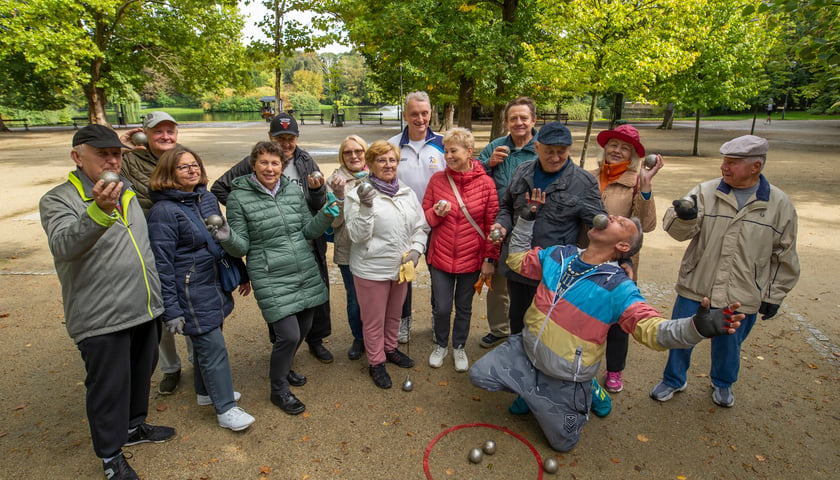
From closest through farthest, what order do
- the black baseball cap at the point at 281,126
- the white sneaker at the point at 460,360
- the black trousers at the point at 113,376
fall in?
the black trousers at the point at 113,376 → the black baseball cap at the point at 281,126 → the white sneaker at the point at 460,360

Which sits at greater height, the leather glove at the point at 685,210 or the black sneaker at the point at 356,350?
the leather glove at the point at 685,210

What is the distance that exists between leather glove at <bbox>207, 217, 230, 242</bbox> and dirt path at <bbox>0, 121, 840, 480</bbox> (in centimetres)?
155

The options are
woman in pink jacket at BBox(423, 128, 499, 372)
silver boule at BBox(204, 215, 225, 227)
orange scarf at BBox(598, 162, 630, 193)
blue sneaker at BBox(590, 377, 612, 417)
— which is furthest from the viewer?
woman in pink jacket at BBox(423, 128, 499, 372)

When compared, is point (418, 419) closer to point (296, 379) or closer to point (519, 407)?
point (519, 407)

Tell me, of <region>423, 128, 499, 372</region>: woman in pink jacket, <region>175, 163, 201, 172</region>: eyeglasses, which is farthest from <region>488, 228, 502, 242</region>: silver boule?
<region>175, 163, 201, 172</region>: eyeglasses

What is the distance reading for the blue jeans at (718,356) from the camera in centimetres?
387

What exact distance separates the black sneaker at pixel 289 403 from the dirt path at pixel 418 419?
57mm

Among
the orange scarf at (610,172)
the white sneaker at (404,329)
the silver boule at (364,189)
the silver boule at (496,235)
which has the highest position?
the orange scarf at (610,172)

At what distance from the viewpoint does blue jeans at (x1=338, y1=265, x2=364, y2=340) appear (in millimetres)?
4648

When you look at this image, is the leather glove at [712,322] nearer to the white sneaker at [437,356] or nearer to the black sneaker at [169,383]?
the white sneaker at [437,356]

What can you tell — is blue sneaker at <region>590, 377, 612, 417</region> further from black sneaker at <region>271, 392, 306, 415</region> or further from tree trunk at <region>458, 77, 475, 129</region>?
tree trunk at <region>458, 77, 475, 129</region>

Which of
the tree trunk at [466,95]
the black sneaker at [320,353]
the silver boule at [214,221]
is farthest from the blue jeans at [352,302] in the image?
the tree trunk at [466,95]

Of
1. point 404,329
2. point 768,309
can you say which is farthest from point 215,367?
point 768,309

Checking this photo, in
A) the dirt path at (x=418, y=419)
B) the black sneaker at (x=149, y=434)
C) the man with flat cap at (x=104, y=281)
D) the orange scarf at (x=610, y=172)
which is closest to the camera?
the man with flat cap at (x=104, y=281)
